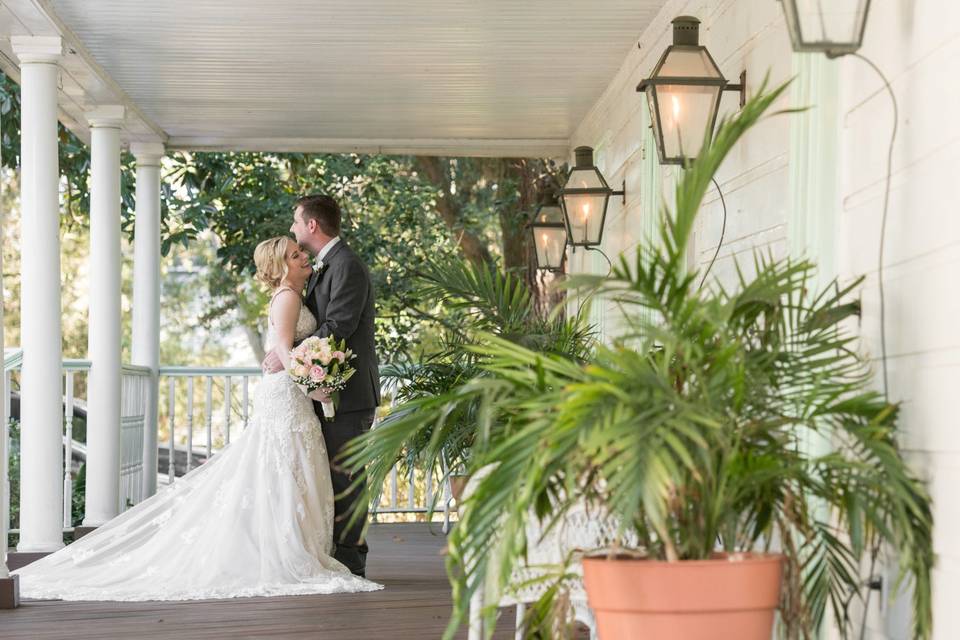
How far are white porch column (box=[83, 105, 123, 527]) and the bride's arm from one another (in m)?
1.89

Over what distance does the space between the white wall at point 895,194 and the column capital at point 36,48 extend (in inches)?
116

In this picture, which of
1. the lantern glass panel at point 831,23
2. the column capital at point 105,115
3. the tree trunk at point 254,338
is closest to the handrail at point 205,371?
the column capital at point 105,115

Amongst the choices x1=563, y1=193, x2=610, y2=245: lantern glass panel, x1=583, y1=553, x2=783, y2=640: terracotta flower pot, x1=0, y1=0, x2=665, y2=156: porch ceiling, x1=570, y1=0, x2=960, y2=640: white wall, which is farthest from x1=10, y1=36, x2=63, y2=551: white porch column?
x1=583, y1=553, x2=783, y2=640: terracotta flower pot

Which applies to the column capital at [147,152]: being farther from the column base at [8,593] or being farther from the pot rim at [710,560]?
the pot rim at [710,560]

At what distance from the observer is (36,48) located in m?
5.41

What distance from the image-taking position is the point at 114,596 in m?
4.97

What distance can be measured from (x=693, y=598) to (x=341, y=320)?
318 centimetres

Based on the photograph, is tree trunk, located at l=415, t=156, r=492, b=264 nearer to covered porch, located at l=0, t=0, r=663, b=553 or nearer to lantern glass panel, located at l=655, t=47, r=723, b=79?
covered porch, located at l=0, t=0, r=663, b=553

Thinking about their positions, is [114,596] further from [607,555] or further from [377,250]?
[377,250]

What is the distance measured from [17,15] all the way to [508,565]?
12.9ft


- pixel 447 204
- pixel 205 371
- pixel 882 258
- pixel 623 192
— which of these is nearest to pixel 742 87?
pixel 882 258

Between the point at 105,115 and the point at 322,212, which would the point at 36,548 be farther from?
the point at 105,115

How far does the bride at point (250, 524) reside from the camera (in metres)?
5.09

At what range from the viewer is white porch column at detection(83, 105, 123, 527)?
688 cm
